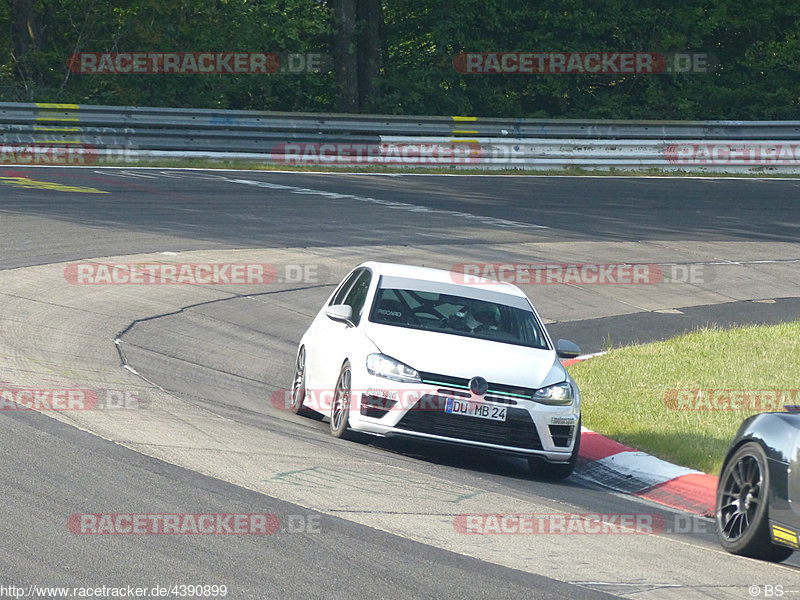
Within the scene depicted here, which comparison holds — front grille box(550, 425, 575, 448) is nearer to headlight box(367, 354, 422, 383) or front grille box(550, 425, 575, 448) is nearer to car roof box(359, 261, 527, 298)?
headlight box(367, 354, 422, 383)

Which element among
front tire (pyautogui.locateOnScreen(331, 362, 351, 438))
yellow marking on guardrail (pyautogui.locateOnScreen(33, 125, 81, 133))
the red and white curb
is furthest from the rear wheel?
yellow marking on guardrail (pyautogui.locateOnScreen(33, 125, 81, 133))

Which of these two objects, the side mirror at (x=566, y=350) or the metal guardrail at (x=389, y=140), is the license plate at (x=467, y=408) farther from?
the metal guardrail at (x=389, y=140)

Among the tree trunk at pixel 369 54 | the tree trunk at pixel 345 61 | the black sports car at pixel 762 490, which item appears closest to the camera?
the black sports car at pixel 762 490

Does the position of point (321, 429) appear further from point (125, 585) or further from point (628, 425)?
point (125, 585)

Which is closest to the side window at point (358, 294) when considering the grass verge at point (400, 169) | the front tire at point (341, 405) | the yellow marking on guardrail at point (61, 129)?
the front tire at point (341, 405)

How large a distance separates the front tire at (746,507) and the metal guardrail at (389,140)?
20625mm

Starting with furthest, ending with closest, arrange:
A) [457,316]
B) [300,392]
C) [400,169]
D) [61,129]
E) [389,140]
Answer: [389,140], [400,169], [61,129], [300,392], [457,316]

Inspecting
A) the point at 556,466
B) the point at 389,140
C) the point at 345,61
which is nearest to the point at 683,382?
the point at 556,466

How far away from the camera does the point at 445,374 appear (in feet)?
29.5

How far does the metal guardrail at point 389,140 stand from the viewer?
2611 centimetres

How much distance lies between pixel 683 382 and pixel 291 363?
13.8 ft

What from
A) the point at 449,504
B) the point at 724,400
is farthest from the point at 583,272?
the point at 449,504

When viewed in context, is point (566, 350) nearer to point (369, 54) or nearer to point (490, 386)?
point (490, 386)

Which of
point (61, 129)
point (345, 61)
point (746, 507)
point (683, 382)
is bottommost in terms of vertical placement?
point (683, 382)
